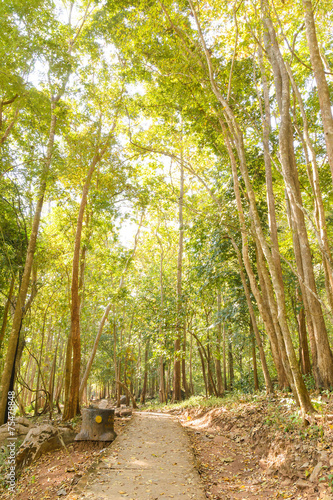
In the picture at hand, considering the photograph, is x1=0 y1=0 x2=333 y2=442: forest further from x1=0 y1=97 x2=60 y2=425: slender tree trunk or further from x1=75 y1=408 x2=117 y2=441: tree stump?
x1=75 y1=408 x2=117 y2=441: tree stump

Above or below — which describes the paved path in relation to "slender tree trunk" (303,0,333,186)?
below

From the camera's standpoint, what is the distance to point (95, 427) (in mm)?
6141

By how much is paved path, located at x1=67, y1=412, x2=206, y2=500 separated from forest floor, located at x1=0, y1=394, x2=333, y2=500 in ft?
0.04

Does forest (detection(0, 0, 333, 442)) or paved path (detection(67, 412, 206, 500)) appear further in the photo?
forest (detection(0, 0, 333, 442))

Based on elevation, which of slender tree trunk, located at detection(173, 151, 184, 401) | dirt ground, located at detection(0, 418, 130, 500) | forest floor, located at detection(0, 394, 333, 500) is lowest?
dirt ground, located at detection(0, 418, 130, 500)

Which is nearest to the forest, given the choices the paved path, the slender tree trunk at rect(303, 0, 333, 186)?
the slender tree trunk at rect(303, 0, 333, 186)

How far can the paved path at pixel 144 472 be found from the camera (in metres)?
3.65

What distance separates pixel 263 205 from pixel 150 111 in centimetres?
443

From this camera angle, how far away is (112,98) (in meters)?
10.0

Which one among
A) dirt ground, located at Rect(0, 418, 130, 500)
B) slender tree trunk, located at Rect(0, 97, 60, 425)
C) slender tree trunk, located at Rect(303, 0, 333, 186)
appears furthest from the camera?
slender tree trunk, located at Rect(0, 97, 60, 425)

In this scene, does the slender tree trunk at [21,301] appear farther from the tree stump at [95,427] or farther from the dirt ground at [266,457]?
the dirt ground at [266,457]

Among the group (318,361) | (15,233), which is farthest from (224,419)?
(15,233)

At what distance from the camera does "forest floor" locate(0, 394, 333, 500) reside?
3699 millimetres

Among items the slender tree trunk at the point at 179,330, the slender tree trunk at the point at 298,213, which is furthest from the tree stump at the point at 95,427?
the slender tree trunk at the point at 298,213
